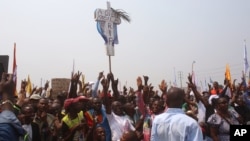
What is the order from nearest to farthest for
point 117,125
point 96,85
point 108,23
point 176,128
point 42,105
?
point 176,128, point 117,125, point 42,105, point 96,85, point 108,23

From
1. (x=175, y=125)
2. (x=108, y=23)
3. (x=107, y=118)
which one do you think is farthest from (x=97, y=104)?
(x=108, y=23)

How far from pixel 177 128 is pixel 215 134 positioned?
213 cm

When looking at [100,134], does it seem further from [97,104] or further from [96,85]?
[96,85]

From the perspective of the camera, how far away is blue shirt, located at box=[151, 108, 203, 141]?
352cm

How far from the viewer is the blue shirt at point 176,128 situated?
3.52 m

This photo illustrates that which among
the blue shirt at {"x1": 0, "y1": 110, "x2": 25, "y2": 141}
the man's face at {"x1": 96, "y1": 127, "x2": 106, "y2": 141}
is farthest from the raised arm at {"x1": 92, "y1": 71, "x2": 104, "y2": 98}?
the blue shirt at {"x1": 0, "y1": 110, "x2": 25, "y2": 141}

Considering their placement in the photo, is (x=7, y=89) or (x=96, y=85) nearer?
(x=7, y=89)

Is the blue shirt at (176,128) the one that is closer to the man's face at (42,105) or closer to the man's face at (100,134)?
the man's face at (100,134)

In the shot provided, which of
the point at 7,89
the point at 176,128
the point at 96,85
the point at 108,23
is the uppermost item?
the point at 108,23

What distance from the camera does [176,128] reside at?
11.7 feet

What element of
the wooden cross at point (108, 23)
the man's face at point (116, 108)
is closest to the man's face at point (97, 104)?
the man's face at point (116, 108)

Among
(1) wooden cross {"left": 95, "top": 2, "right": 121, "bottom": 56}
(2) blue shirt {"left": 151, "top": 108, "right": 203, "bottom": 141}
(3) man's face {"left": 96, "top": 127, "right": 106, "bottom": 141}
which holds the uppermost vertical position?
(1) wooden cross {"left": 95, "top": 2, "right": 121, "bottom": 56}

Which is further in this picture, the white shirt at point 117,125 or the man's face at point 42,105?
the man's face at point 42,105

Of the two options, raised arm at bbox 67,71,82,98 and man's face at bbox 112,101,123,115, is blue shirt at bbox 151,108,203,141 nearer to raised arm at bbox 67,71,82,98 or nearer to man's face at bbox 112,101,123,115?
man's face at bbox 112,101,123,115
